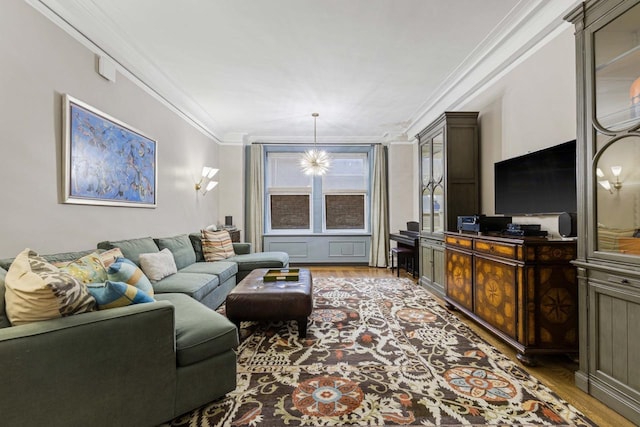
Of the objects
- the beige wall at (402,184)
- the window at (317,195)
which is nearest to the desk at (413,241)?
the beige wall at (402,184)

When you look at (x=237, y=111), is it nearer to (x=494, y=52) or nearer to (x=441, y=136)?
(x=441, y=136)

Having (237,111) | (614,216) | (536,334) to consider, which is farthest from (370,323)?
(237,111)

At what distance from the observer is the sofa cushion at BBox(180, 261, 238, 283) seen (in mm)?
3513

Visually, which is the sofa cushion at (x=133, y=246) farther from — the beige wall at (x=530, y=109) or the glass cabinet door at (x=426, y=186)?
the beige wall at (x=530, y=109)

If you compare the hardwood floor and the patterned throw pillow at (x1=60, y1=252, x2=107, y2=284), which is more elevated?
the patterned throw pillow at (x1=60, y1=252, x2=107, y2=284)

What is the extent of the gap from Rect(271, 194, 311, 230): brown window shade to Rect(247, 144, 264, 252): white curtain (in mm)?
427

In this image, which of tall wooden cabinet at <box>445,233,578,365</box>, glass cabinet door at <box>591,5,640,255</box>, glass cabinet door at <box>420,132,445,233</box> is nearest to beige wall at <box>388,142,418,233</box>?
glass cabinet door at <box>420,132,445,233</box>

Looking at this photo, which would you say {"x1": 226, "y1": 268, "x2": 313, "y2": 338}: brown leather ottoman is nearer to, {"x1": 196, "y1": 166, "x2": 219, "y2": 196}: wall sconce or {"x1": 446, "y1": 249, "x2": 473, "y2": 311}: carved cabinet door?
{"x1": 446, "y1": 249, "x2": 473, "y2": 311}: carved cabinet door

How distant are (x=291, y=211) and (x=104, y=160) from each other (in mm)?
4145

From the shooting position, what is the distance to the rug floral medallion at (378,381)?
1646 millimetres

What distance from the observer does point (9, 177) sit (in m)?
1.95

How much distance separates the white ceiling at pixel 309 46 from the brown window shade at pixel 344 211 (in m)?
2.33

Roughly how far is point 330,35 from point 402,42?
75 cm

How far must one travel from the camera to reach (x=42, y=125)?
2172 millimetres
